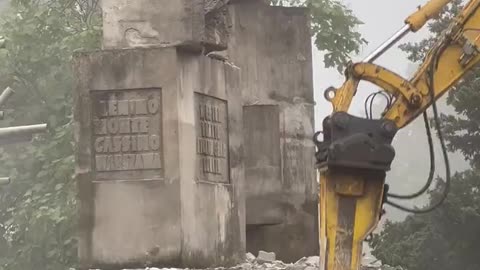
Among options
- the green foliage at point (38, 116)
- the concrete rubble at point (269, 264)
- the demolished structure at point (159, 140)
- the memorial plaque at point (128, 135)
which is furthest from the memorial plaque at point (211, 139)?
the green foliage at point (38, 116)

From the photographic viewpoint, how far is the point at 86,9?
89.2ft

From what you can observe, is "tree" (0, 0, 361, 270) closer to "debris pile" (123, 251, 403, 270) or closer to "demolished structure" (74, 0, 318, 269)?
"debris pile" (123, 251, 403, 270)

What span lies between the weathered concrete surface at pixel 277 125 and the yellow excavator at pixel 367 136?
5.86m

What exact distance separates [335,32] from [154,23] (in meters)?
13.3

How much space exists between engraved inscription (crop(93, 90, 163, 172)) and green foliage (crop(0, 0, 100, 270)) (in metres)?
10.6

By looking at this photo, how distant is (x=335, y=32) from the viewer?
26703 mm

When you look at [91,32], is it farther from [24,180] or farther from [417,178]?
[417,178]

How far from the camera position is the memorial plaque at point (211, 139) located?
13789mm

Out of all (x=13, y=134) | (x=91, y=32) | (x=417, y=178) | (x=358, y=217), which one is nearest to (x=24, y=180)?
(x=91, y=32)

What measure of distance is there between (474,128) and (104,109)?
12035 millimetres

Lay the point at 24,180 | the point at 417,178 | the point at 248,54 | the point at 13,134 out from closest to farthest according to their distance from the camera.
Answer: the point at 13,134, the point at 248,54, the point at 24,180, the point at 417,178

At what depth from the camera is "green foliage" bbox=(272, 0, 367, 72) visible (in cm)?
2658

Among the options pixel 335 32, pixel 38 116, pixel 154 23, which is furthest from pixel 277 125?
pixel 38 116

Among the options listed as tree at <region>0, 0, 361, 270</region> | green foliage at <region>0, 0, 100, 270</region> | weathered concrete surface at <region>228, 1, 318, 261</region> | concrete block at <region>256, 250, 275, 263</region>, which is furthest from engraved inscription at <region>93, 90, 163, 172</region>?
tree at <region>0, 0, 361, 270</region>
